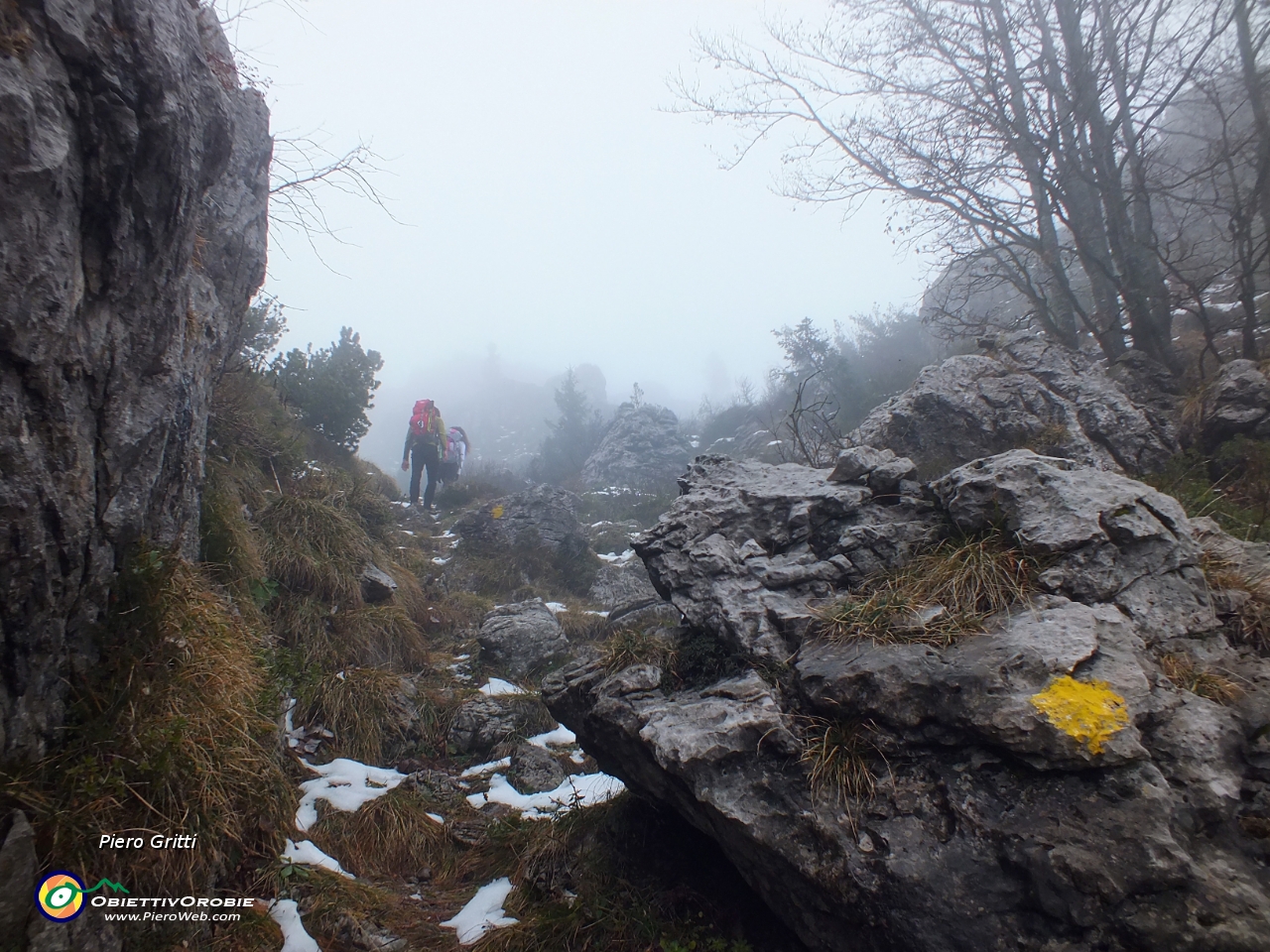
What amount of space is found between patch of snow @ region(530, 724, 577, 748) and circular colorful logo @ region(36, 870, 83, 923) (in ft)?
10.9

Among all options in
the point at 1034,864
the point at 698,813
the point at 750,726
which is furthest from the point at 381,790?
the point at 1034,864

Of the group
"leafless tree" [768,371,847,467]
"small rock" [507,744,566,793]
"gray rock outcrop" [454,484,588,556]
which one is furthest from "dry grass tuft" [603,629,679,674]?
"gray rock outcrop" [454,484,588,556]

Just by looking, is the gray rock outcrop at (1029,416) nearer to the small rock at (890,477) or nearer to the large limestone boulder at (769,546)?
the small rock at (890,477)

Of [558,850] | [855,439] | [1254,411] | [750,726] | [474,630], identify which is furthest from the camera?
[474,630]

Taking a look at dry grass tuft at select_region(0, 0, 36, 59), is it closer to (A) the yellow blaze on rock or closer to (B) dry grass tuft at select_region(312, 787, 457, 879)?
(B) dry grass tuft at select_region(312, 787, 457, 879)

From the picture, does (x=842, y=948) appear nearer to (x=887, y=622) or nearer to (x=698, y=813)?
(x=698, y=813)

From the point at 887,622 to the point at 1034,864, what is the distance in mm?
1118

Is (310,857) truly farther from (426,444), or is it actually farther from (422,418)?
(422,418)

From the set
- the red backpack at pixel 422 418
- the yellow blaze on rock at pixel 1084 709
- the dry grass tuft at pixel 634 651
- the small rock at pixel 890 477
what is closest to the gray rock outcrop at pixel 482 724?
the dry grass tuft at pixel 634 651

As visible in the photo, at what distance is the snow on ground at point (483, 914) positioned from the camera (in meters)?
3.14

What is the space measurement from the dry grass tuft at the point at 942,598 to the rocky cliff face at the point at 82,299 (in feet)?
12.0

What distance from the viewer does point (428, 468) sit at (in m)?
13.6

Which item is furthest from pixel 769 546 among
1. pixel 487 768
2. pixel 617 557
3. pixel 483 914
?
pixel 617 557

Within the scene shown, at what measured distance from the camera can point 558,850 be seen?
3.61m
